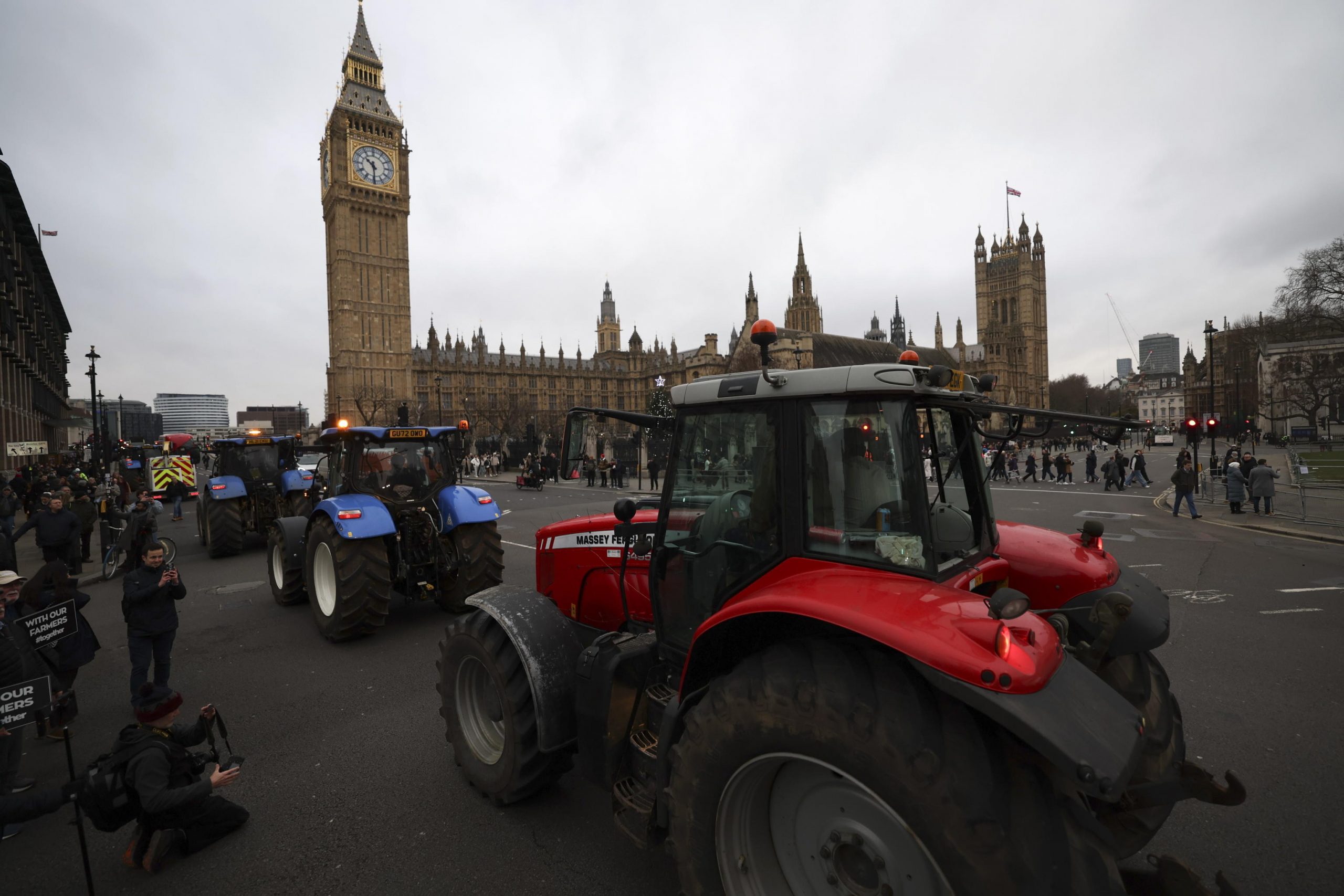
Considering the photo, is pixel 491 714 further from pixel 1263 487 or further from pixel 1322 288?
pixel 1322 288

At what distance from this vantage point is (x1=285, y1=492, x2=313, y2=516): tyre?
404 inches

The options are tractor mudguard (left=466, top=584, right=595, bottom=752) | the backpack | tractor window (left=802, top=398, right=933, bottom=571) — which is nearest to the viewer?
tractor window (left=802, top=398, right=933, bottom=571)

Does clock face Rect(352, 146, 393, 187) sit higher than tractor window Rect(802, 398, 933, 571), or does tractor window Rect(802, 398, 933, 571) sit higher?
clock face Rect(352, 146, 393, 187)

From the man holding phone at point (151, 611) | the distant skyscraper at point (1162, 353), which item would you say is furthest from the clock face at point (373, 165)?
the distant skyscraper at point (1162, 353)

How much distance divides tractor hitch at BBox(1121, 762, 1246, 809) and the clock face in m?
87.8

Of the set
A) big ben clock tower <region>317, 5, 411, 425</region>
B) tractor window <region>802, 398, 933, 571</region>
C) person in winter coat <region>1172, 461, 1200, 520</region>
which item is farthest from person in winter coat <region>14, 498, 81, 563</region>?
big ben clock tower <region>317, 5, 411, 425</region>

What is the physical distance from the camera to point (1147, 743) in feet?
7.91

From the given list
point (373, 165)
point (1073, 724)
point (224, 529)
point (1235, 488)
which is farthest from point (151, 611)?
point (373, 165)

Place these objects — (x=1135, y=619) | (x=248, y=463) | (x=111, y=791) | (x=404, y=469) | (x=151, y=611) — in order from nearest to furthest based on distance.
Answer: (x=1135, y=619) < (x=111, y=791) < (x=151, y=611) < (x=404, y=469) < (x=248, y=463)

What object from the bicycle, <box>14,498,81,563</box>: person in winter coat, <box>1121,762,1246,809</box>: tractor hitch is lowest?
the bicycle

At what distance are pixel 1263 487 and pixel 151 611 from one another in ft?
69.2

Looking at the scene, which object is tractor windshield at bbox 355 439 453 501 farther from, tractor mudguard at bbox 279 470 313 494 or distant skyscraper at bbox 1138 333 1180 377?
distant skyscraper at bbox 1138 333 1180 377

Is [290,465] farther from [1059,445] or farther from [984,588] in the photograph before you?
[1059,445]

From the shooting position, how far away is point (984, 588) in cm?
285
